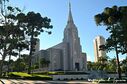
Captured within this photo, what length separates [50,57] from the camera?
106562 mm

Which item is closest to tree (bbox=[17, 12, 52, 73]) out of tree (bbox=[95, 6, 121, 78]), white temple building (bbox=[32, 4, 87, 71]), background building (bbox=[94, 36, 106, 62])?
tree (bbox=[95, 6, 121, 78])

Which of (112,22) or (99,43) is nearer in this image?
(112,22)

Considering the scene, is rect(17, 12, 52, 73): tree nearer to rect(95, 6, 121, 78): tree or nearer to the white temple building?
rect(95, 6, 121, 78): tree

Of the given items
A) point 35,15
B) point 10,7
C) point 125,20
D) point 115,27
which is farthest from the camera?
point 35,15

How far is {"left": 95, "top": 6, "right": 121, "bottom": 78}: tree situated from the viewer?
1911 inches

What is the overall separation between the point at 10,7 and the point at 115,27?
2336 cm

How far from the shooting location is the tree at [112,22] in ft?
159

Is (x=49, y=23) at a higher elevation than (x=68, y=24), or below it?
below

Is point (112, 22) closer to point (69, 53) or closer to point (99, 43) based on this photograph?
point (69, 53)

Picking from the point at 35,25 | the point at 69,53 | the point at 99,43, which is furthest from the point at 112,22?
the point at 99,43

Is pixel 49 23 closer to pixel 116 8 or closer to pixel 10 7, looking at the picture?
pixel 116 8

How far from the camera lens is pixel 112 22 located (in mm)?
49375

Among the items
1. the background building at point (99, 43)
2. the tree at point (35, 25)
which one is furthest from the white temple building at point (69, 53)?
the tree at point (35, 25)

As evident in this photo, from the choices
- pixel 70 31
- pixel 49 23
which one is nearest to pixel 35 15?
pixel 49 23
